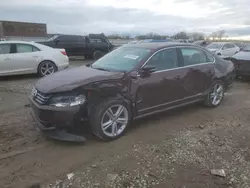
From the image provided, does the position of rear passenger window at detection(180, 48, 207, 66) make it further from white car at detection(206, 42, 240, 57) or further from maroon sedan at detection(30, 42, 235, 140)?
white car at detection(206, 42, 240, 57)

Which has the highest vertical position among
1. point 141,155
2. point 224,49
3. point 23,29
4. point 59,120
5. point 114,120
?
point 23,29

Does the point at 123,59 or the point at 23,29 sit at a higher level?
the point at 23,29

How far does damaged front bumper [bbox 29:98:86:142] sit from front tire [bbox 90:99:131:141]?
24 cm

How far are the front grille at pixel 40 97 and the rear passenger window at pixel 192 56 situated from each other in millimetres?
2862

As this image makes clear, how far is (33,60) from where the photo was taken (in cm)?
889

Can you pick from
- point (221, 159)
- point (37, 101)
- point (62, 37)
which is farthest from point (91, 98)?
point (62, 37)

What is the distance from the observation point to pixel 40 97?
3812 mm

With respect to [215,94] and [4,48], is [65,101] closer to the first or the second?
[215,94]

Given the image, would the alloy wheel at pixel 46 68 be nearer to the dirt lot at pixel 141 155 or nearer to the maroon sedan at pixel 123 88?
the dirt lot at pixel 141 155

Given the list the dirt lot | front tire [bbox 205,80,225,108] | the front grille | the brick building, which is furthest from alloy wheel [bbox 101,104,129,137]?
the brick building

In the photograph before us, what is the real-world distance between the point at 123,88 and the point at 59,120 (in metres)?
1.15

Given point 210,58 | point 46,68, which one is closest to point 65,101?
point 210,58

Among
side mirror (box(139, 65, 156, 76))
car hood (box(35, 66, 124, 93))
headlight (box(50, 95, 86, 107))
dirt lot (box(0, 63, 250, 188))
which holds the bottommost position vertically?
dirt lot (box(0, 63, 250, 188))

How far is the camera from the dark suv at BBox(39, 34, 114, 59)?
16.1 metres
